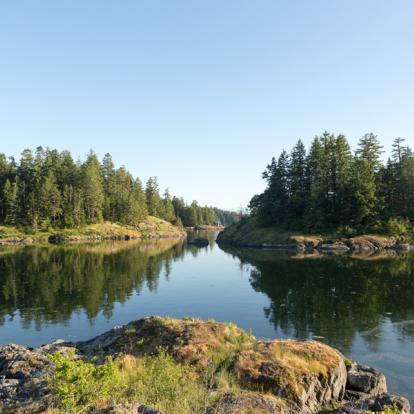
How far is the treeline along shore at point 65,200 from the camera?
12269 cm

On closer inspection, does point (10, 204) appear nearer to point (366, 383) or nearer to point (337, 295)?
point (337, 295)

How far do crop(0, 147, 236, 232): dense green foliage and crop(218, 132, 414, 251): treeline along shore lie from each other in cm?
6063

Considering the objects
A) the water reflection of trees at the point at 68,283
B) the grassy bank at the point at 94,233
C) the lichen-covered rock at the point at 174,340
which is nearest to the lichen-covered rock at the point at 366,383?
the lichen-covered rock at the point at 174,340

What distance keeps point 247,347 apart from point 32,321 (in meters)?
21.3

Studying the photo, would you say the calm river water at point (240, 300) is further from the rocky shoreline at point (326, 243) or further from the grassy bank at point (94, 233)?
the grassy bank at point (94, 233)

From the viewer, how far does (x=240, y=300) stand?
126 ft

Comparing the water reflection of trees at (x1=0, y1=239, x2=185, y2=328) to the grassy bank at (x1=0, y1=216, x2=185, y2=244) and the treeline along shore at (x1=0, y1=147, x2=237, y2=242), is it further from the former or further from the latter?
the treeline along shore at (x1=0, y1=147, x2=237, y2=242)

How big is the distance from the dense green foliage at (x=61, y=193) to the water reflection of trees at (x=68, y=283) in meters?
56.5

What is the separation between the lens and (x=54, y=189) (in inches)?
4993

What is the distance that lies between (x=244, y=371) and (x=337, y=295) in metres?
27.9

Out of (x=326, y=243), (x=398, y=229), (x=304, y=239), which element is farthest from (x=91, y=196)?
(x=398, y=229)

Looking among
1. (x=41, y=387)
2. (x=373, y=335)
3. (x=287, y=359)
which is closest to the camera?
(x=41, y=387)

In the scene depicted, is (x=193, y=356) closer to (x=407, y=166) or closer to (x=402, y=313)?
(x=402, y=313)

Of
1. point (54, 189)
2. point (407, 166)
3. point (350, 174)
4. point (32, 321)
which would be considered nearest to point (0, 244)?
point (54, 189)
